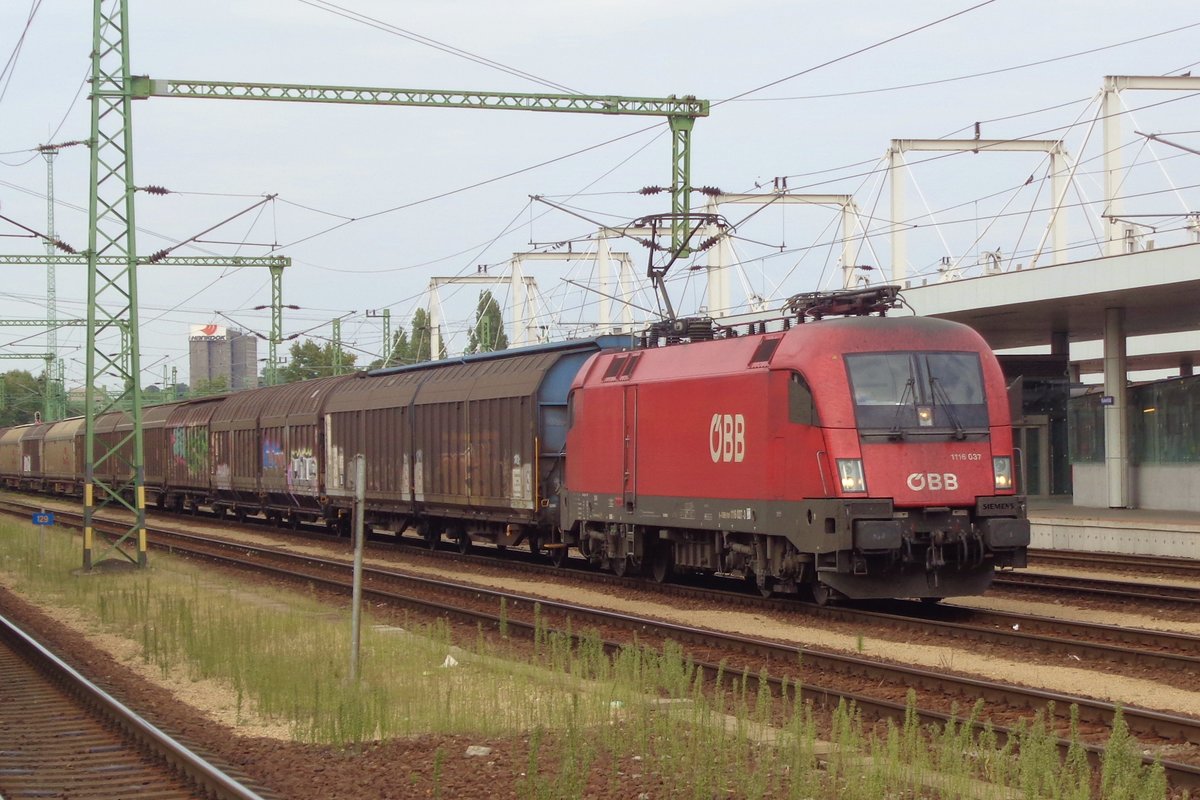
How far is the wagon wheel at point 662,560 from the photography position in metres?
20.7

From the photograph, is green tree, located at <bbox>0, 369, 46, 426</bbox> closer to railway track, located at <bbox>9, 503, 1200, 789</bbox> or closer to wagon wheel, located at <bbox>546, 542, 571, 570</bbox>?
wagon wheel, located at <bbox>546, 542, 571, 570</bbox>

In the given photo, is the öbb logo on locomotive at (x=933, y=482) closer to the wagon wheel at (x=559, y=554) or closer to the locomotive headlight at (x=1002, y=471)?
the locomotive headlight at (x=1002, y=471)

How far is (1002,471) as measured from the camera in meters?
16.2

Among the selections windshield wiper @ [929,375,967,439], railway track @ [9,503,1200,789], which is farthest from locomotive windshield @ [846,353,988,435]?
railway track @ [9,503,1200,789]

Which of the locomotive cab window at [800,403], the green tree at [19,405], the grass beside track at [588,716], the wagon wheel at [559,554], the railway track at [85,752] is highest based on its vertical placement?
the green tree at [19,405]

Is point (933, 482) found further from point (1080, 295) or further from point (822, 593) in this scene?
point (1080, 295)

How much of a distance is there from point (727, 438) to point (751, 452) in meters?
0.66

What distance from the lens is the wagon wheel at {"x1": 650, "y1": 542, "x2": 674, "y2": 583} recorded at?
20.7m

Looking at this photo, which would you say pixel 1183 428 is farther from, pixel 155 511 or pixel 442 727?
pixel 155 511

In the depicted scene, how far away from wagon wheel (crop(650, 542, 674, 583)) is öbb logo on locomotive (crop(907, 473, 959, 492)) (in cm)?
570

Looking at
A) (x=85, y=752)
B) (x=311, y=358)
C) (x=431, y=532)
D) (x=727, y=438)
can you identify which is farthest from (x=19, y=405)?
(x=85, y=752)

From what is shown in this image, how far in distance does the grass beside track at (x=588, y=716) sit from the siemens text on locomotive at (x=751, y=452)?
3.33m

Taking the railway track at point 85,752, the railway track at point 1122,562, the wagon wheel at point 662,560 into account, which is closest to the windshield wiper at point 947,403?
the wagon wheel at point 662,560

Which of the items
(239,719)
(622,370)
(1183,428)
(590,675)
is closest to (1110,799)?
(590,675)
